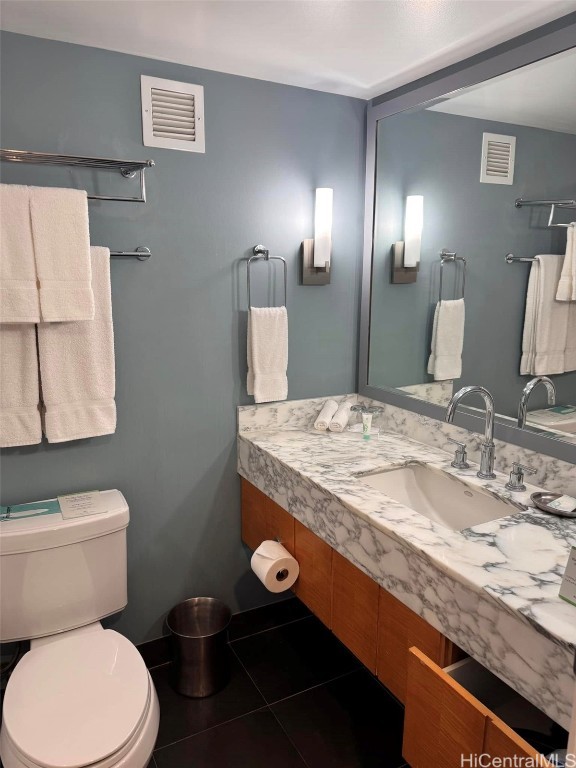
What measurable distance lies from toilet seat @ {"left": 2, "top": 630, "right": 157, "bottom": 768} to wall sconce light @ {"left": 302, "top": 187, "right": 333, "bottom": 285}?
4.89 ft

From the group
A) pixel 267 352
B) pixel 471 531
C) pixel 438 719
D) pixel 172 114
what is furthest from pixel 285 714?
pixel 172 114

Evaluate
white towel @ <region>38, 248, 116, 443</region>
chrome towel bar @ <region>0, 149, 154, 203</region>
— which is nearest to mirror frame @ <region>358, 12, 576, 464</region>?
chrome towel bar @ <region>0, 149, 154, 203</region>

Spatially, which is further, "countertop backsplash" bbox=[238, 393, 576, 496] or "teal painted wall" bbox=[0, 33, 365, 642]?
"teal painted wall" bbox=[0, 33, 365, 642]

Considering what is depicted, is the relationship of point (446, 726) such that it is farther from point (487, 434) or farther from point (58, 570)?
point (58, 570)

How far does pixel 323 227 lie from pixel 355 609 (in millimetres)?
1409

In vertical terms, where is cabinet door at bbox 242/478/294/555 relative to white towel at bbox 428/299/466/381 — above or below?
below

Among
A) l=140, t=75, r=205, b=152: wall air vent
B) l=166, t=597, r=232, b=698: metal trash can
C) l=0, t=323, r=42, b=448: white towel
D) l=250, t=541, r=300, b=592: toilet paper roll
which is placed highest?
l=140, t=75, r=205, b=152: wall air vent

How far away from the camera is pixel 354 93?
2.18 m

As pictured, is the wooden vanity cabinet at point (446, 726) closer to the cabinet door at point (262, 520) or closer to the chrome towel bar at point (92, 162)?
the cabinet door at point (262, 520)

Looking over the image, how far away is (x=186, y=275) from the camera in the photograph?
2.00m

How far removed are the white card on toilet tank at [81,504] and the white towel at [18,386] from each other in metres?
0.24

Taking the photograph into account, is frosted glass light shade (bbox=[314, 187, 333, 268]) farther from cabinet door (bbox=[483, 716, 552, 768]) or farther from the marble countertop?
cabinet door (bbox=[483, 716, 552, 768])

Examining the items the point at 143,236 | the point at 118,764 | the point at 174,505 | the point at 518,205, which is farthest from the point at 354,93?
the point at 118,764

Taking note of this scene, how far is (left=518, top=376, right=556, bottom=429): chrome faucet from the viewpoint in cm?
165
